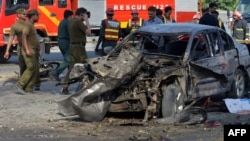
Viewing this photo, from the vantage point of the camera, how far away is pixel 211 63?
12.3 m

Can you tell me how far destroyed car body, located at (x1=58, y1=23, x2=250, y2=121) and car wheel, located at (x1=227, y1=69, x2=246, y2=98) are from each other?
122 millimetres

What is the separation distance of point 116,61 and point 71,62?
348cm

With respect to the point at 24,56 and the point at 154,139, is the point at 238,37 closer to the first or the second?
the point at 24,56

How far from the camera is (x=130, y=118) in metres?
11.4

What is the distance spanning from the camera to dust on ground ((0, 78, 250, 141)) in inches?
383

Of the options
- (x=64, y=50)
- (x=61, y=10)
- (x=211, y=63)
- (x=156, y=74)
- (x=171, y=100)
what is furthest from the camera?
(x=61, y=10)

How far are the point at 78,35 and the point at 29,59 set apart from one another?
1.19 meters

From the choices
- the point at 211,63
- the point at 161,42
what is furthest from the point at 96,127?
the point at 211,63

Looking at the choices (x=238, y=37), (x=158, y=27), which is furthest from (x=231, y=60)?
(x=238, y=37)

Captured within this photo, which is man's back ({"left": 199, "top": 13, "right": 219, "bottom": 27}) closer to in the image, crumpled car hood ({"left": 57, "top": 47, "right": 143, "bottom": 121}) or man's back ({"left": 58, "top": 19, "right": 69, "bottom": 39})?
man's back ({"left": 58, "top": 19, "right": 69, "bottom": 39})

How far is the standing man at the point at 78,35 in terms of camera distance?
14.2 metres

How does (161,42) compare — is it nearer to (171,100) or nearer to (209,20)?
(171,100)

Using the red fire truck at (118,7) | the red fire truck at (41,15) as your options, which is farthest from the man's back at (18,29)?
the red fire truck at (118,7)

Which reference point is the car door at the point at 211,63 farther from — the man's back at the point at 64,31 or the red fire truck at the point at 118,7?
the red fire truck at the point at 118,7
